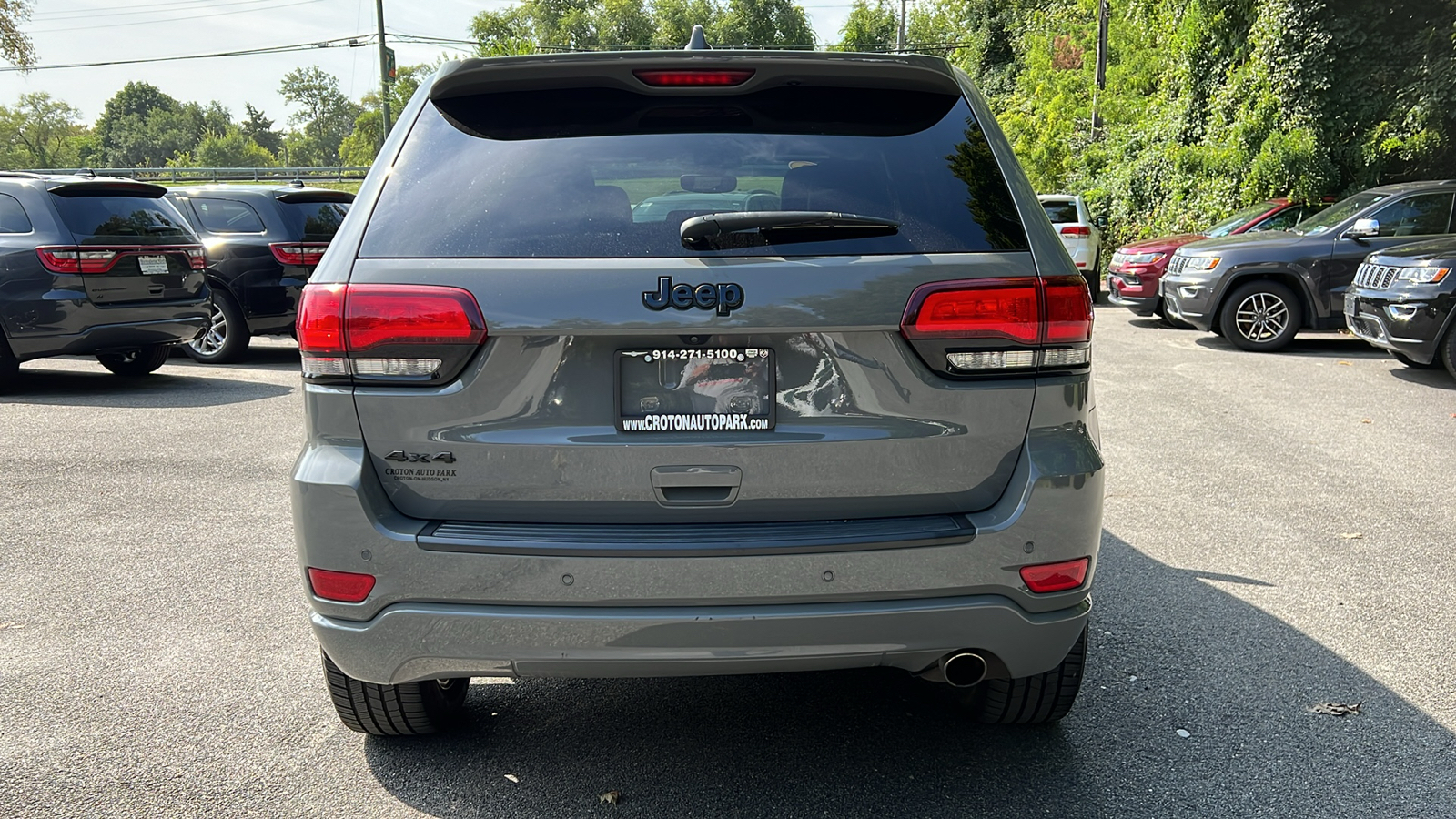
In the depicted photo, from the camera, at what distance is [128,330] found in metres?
9.32

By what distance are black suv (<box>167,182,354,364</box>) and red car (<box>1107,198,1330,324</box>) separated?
9851mm

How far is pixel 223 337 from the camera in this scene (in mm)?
11516

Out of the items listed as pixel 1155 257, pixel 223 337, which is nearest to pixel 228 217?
pixel 223 337

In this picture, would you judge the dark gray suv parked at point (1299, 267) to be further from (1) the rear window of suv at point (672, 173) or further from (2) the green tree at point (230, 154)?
(2) the green tree at point (230, 154)

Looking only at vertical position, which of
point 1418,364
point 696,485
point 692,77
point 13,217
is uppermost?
point 692,77

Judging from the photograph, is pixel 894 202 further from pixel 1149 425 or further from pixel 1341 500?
pixel 1149 425

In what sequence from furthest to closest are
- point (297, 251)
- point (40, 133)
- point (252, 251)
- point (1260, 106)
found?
point (40, 133)
point (1260, 106)
point (297, 251)
point (252, 251)

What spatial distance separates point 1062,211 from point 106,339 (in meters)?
13.4

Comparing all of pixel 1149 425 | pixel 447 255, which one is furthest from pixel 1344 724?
pixel 1149 425

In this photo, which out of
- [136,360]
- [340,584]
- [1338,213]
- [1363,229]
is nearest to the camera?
[340,584]

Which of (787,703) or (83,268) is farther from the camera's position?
(83,268)

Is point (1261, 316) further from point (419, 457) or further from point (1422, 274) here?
point (419, 457)

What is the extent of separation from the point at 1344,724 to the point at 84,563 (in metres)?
4.97

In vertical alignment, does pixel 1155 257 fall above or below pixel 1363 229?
below
